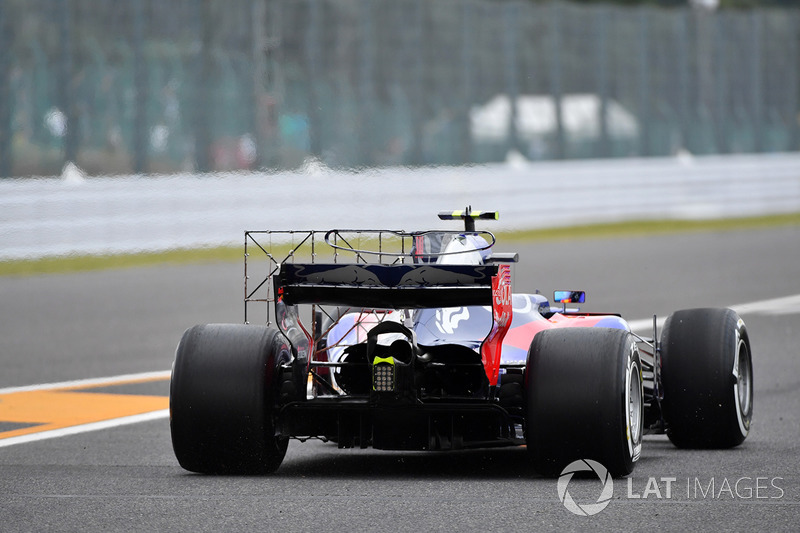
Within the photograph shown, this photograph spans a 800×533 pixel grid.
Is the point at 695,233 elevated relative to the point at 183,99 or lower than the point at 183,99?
lower

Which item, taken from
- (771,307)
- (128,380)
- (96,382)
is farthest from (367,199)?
(96,382)

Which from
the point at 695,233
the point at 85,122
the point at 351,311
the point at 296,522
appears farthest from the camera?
the point at 695,233

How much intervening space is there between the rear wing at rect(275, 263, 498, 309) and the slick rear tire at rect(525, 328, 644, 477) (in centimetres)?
43

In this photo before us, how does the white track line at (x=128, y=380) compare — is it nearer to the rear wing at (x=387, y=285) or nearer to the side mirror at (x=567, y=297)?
the rear wing at (x=387, y=285)

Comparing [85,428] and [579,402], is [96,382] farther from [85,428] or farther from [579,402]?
[579,402]

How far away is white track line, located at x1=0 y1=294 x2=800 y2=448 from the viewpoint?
924 centimetres

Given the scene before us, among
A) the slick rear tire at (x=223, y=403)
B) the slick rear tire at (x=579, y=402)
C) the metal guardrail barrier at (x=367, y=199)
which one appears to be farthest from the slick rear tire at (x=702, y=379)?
the metal guardrail barrier at (x=367, y=199)

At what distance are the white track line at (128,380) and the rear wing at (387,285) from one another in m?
2.56

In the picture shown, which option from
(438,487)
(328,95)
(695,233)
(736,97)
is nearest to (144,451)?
(438,487)

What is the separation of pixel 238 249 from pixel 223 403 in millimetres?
15507

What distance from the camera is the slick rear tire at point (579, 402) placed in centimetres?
680

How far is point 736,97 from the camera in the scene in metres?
32.9

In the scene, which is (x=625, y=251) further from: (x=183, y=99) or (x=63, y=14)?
(x=63, y=14)

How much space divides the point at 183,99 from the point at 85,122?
1872 mm
